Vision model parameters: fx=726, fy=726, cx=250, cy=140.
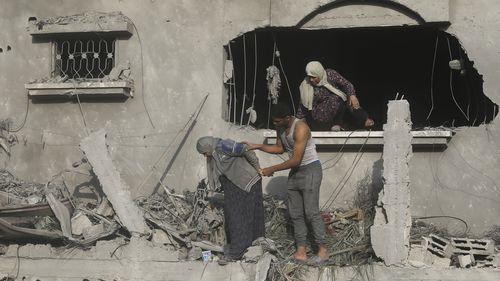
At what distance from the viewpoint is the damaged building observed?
22.4 ft

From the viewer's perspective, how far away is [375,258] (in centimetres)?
669

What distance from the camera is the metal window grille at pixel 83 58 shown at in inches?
332

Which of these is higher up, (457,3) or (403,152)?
(457,3)

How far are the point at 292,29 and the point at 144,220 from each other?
269 centimetres

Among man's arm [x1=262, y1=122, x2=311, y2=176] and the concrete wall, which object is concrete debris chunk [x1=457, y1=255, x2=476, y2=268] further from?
man's arm [x1=262, y1=122, x2=311, y2=176]

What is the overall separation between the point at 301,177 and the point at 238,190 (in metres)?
0.61

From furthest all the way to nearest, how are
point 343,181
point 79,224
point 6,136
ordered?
point 6,136
point 343,181
point 79,224

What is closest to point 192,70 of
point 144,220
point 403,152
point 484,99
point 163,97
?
point 163,97

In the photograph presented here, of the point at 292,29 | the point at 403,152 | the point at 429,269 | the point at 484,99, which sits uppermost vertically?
the point at 292,29

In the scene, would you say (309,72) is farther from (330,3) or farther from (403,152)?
(403,152)

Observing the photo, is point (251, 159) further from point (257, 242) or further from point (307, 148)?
point (257, 242)

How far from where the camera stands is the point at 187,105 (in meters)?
8.12

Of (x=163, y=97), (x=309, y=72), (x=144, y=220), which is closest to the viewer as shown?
(x=144, y=220)

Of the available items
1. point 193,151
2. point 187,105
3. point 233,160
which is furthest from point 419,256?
point 187,105
